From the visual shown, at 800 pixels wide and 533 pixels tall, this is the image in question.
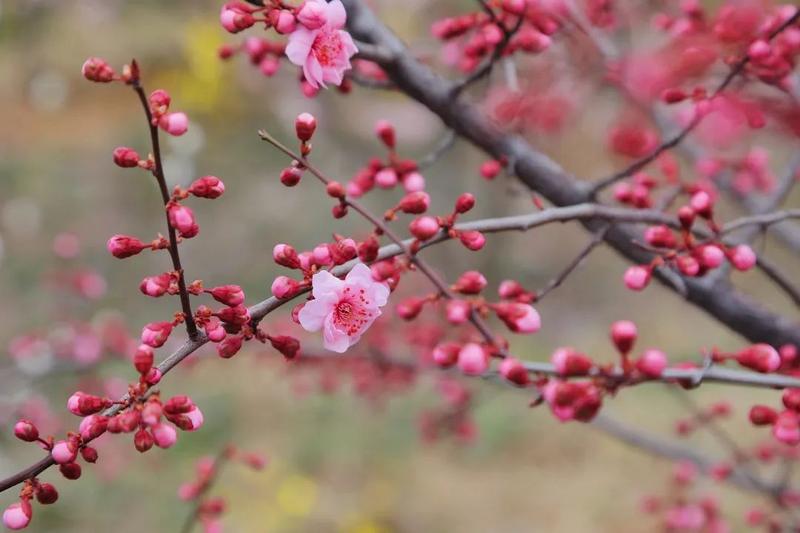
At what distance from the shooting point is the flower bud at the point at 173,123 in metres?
0.67

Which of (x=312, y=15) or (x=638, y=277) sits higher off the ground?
(x=312, y=15)

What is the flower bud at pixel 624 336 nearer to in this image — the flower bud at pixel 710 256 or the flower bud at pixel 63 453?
the flower bud at pixel 710 256

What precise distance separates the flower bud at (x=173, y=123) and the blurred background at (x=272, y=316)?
754mm

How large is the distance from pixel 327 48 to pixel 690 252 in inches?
18.2

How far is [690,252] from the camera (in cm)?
89

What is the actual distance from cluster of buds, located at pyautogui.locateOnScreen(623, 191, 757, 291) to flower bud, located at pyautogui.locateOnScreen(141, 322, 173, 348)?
502 millimetres

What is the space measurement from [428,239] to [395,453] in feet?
11.4

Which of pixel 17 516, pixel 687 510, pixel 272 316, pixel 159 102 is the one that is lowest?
pixel 272 316

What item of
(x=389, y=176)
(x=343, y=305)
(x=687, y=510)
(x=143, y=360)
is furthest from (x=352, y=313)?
(x=687, y=510)

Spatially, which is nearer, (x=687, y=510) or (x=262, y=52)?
(x=262, y=52)

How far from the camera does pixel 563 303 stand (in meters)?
6.23

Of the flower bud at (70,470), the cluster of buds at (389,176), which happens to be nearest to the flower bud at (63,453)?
the flower bud at (70,470)

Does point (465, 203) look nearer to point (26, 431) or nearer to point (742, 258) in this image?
point (742, 258)

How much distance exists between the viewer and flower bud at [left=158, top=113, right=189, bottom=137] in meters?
0.67
